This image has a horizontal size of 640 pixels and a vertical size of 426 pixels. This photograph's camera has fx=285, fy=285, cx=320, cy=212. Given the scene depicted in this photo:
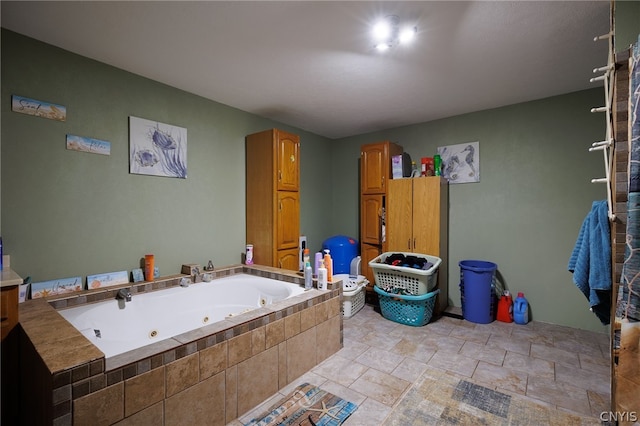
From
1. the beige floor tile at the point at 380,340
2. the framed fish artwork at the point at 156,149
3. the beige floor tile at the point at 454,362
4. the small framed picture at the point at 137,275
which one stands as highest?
the framed fish artwork at the point at 156,149

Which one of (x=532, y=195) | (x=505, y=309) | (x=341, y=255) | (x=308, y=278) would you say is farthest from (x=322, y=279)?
(x=532, y=195)

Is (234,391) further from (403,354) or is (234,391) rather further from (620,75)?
(620,75)

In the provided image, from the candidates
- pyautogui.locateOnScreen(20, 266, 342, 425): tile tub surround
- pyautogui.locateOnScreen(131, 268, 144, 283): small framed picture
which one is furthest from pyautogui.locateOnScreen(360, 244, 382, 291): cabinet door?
pyautogui.locateOnScreen(131, 268, 144, 283): small framed picture

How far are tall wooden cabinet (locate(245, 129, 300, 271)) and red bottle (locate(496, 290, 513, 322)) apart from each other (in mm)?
2416

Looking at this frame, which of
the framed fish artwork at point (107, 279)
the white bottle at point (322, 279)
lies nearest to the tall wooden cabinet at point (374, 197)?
the white bottle at point (322, 279)

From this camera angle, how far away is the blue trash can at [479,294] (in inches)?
124

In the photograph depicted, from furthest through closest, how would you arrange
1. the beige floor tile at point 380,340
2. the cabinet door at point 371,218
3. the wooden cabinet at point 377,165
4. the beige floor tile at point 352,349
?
the cabinet door at point 371,218, the wooden cabinet at point 377,165, the beige floor tile at point 380,340, the beige floor tile at point 352,349

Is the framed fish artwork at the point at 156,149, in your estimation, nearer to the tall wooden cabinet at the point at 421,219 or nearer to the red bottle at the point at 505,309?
the tall wooden cabinet at the point at 421,219

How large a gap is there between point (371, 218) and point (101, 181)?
3.08 m

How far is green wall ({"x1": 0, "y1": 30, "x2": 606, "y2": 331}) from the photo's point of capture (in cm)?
204

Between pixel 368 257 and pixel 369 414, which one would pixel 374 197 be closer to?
pixel 368 257

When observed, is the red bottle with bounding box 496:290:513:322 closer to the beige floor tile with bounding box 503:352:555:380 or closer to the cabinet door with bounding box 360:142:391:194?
the beige floor tile with bounding box 503:352:555:380

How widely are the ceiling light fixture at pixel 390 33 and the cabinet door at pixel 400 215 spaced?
1837mm

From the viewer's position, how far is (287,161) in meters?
3.41
